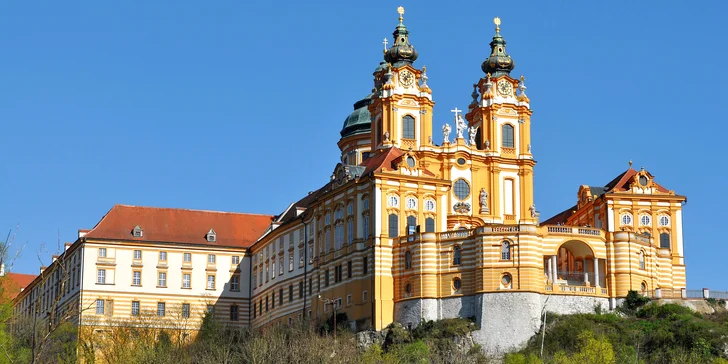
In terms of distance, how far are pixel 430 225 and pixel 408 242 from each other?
327cm

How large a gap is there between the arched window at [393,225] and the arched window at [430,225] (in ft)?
7.55

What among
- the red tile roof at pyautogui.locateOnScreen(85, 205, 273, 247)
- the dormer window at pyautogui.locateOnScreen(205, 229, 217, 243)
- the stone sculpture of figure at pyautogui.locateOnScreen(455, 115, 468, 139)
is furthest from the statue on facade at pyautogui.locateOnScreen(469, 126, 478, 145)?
the dormer window at pyautogui.locateOnScreen(205, 229, 217, 243)

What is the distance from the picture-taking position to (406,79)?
96.7 meters

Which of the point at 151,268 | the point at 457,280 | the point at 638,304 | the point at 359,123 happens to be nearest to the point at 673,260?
the point at 638,304

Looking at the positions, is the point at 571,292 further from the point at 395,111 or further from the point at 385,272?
the point at 395,111

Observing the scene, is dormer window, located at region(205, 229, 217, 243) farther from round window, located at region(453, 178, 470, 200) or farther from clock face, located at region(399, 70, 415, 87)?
round window, located at region(453, 178, 470, 200)

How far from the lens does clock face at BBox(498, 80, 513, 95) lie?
99.4 m

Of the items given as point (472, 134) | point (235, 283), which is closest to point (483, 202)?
point (472, 134)

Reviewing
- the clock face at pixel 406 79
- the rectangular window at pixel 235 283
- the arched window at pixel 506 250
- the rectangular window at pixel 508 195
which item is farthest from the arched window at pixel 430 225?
the rectangular window at pixel 235 283

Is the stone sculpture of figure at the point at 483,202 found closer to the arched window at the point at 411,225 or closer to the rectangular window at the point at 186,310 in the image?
the arched window at the point at 411,225

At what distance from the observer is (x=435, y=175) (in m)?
92.5

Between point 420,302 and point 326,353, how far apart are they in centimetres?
1478

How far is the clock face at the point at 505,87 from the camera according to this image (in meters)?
99.4

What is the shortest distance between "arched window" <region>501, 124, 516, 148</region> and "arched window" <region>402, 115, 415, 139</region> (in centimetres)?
791
